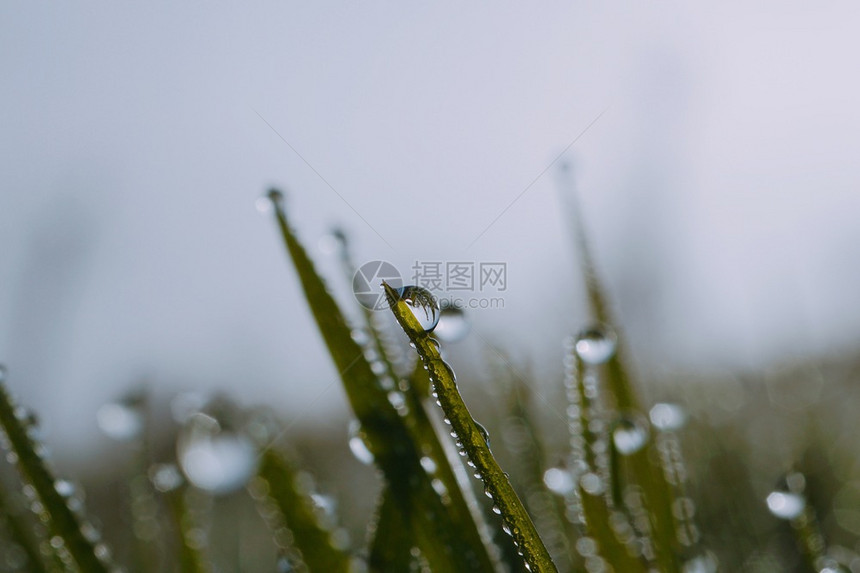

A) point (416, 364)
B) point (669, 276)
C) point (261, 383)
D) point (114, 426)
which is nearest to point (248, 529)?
point (261, 383)

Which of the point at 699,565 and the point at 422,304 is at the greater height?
the point at 422,304

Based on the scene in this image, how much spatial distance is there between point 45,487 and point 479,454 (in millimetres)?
291

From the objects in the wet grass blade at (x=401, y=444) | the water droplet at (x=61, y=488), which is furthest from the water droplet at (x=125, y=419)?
the wet grass blade at (x=401, y=444)

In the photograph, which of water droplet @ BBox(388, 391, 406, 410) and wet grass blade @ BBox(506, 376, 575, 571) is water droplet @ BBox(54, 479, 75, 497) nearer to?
water droplet @ BBox(388, 391, 406, 410)

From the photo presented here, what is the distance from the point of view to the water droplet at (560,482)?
0.57 metres

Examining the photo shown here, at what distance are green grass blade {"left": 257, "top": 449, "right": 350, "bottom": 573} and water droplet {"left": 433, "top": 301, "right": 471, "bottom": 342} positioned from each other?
163 mm

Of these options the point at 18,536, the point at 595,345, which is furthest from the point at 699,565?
the point at 18,536

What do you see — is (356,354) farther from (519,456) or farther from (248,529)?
(248,529)

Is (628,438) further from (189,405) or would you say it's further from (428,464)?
(189,405)

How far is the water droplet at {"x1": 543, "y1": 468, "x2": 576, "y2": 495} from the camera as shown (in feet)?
1.88

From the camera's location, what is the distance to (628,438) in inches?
20.9

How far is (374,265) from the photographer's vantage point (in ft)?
2.53

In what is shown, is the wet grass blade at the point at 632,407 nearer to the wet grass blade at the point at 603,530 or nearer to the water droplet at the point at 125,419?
the wet grass blade at the point at 603,530

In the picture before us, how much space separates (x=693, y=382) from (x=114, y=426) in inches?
39.4
